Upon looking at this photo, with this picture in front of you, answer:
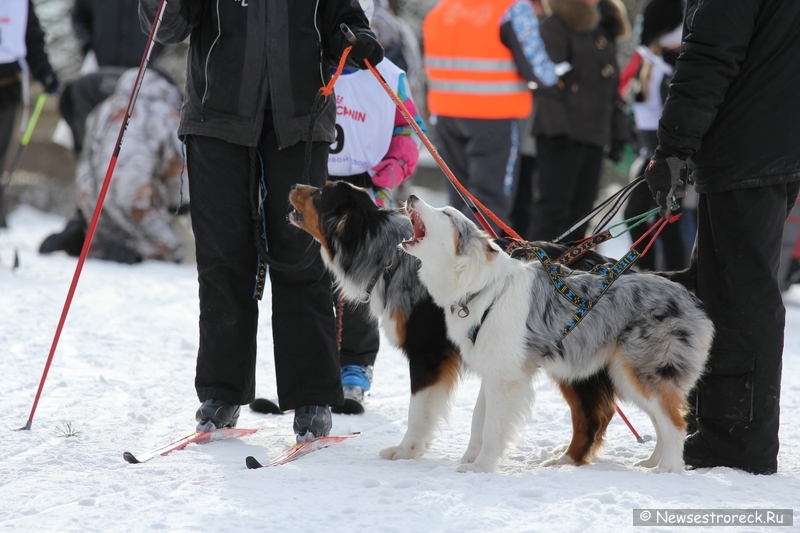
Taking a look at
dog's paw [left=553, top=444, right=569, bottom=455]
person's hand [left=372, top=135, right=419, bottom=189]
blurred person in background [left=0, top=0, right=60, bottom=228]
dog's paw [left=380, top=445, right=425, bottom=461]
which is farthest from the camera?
blurred person in background [left=0, top=0, right=60, bottom=228]

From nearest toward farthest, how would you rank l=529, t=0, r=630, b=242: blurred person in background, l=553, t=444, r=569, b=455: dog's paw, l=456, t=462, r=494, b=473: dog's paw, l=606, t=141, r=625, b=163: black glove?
1. l=456, t=462, r=494, b=473: dog's paw
2. l=553, t=444, r=569, b=455: dog's paw
3. l=529, t=0, r=630, b=242: blurred person in background
4. l=606, t=141, r=625, b=163: black glove

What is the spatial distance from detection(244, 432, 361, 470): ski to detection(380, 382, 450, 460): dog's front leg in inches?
11.0

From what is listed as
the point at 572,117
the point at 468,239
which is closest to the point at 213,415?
the point at 468,239

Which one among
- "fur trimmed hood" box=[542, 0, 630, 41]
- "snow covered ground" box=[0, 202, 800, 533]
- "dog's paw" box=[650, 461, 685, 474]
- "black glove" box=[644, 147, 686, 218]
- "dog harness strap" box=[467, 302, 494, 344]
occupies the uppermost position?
"fur trimmed hood" box=[542, 0, 630, 41]

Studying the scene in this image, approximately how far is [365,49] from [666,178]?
1.40 m

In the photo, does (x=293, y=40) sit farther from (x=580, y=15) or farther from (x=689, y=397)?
(x=580, y=15)

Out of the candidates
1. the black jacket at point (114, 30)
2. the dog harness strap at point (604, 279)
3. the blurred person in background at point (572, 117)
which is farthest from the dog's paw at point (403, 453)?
the black jacket at point (114, 30)

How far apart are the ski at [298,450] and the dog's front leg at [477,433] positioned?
630 millimetres

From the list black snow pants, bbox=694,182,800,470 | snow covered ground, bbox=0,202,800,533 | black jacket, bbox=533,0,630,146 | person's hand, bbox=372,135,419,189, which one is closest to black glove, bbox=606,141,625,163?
black jacket, bbox=533,0,630,146

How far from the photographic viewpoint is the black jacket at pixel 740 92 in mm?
3551

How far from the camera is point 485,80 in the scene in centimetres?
779

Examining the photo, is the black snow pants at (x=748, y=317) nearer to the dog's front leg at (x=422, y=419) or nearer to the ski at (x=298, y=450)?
the dog's front leg at (x=422, y=419)

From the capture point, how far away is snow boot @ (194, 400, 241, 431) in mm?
4000

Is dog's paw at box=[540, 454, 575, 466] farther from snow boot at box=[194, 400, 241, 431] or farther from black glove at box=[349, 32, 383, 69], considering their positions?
black glove at box=[349, 32, 383, 69]
